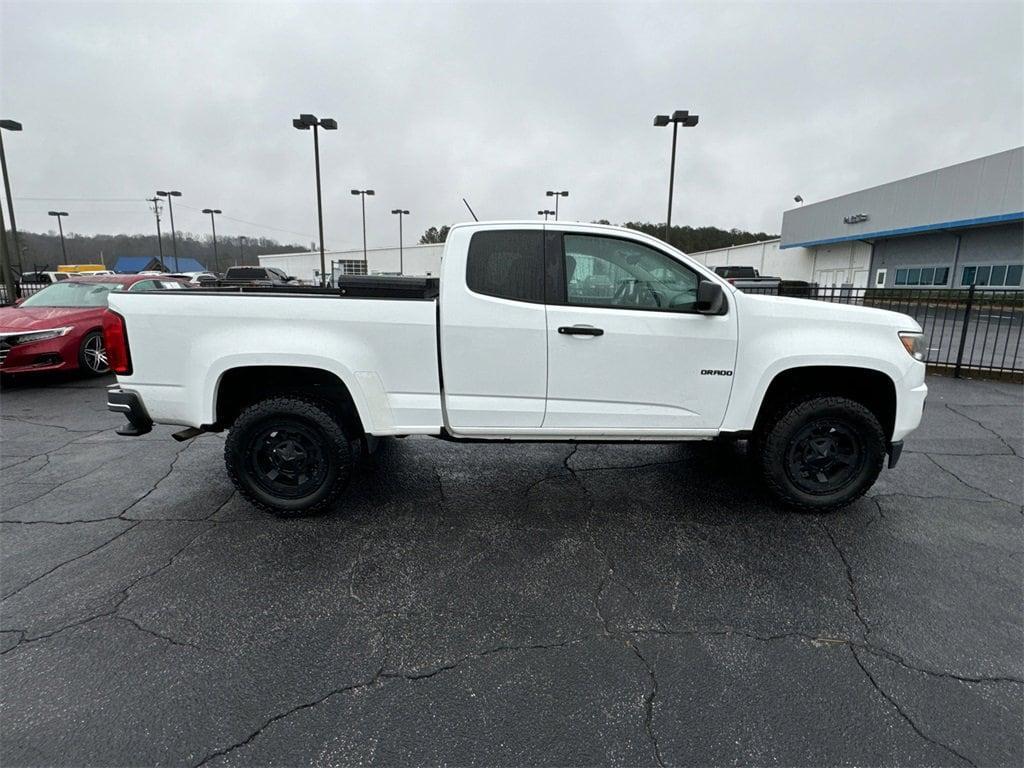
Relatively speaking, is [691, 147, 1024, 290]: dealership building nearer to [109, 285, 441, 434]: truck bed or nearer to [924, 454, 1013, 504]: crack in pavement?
[924, 454, 1013, 504]: crack in pavement

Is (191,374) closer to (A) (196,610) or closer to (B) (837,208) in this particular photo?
(A) (196,610)

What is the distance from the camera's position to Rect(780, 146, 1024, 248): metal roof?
2598cm

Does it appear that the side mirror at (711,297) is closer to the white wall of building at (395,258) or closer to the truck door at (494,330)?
the truck door at (494,330)

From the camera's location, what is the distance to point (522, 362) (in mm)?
3420

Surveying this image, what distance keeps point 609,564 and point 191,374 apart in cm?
294

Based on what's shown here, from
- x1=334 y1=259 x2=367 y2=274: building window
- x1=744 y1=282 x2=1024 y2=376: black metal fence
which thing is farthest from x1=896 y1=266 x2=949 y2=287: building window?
x1=334 y1=259 x2=367 y2=274: building window

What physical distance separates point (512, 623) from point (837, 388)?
9.70 feet

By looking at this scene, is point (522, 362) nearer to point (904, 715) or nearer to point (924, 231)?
point (904, 715)

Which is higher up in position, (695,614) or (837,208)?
(837,208)

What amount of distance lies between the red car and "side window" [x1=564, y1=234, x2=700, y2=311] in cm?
639

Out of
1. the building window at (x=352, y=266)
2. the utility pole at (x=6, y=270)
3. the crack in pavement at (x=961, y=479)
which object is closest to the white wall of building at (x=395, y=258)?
the building window at (x=352, y=266)

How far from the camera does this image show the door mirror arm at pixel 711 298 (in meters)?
3.26

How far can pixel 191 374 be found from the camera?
3.38 m

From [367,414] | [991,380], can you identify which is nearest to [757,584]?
[367,414]
